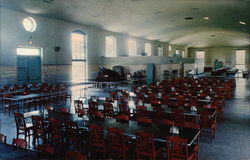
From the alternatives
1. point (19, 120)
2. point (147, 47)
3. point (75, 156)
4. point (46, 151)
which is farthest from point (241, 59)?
point (75, 156)

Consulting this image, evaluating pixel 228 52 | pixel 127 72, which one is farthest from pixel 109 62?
pixel 228 52

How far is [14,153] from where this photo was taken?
4.59 m

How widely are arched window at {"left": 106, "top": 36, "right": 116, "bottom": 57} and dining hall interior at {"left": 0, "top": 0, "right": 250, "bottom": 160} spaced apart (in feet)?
0.39

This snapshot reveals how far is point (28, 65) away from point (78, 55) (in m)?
6.00

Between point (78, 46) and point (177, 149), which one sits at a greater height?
point (78, 46)

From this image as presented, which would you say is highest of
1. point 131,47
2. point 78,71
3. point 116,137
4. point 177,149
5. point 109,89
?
point 131,47

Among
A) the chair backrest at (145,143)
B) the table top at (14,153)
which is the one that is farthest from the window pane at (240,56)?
the table top at (14,153)

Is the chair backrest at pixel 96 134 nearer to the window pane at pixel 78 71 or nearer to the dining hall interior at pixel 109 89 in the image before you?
the dining hall interior at pixel 109 89

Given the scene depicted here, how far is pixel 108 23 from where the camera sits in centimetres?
2331

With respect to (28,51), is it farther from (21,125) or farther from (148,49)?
(148,49)

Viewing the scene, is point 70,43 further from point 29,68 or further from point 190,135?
point 190,135

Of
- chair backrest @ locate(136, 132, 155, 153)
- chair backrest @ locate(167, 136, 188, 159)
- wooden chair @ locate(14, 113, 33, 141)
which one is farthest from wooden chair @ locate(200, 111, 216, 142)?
wooden chair @ locate(14, 113, 33, 141)

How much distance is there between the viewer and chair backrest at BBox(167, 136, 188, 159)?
4758 mm

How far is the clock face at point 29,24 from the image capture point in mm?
17391
